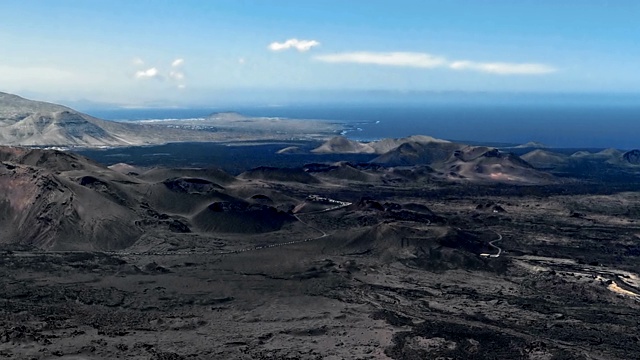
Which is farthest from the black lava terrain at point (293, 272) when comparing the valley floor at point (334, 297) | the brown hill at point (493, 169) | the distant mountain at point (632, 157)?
the distant mountain at point (632, 157)

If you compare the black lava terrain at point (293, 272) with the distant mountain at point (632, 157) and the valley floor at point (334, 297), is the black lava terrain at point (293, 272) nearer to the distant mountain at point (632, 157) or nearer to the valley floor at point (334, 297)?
the valley floor at point (334, 297)

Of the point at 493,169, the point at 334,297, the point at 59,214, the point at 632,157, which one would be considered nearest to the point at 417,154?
the point at 493,169

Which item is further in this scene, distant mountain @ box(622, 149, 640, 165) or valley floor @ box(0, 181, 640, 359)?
distant mountain @ box(622, 149, 640, 165)

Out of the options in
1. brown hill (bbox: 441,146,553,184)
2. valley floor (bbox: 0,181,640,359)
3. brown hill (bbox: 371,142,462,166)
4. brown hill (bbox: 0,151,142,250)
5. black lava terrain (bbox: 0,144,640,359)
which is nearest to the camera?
valley floor (bbox: 0,181,640,359)

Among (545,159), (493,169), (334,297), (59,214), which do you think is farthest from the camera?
(545,159)

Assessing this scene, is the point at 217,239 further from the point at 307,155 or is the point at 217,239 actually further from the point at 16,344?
the point at 307,155

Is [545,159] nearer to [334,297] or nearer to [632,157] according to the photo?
[632,157]

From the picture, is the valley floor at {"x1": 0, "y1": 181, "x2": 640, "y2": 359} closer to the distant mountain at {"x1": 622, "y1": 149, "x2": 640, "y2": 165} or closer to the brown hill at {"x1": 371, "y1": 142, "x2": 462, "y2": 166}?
the brown hill at {"x1": 371, "y1": 142, "x2": 462, "y2": 166}

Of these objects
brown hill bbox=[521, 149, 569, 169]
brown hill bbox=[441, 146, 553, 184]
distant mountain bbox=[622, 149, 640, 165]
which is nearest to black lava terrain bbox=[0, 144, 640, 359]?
brown hill bbox=[441, 146, 553, 184]
